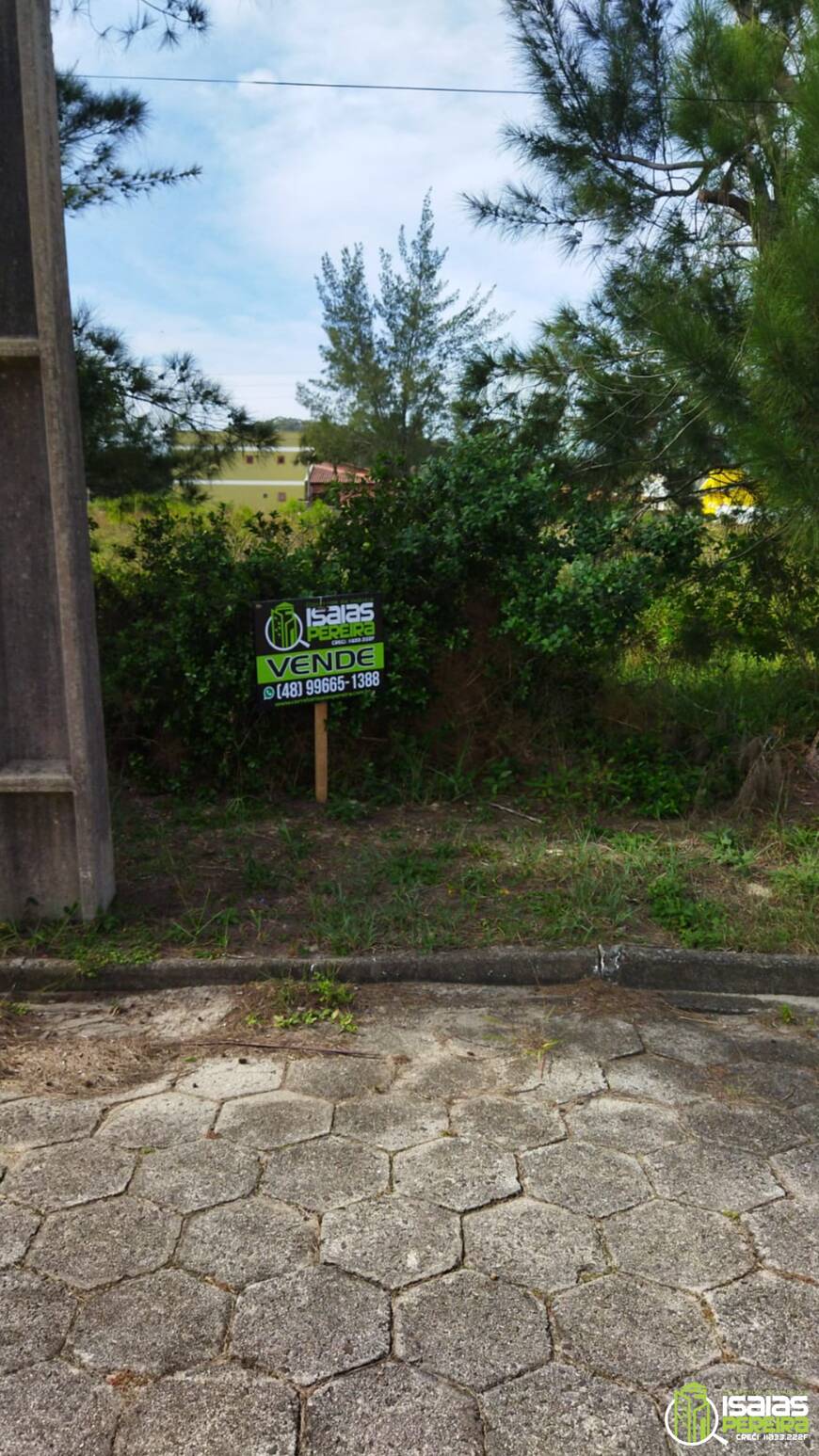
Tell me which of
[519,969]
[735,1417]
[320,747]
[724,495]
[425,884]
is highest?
[724,495]

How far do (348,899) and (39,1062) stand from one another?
139cm

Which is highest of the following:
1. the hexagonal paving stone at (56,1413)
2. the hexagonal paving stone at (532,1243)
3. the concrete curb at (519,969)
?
the concrete curb at (519,969)

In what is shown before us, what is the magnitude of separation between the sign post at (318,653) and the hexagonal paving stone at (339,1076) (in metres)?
2.21

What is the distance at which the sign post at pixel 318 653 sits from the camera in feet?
16.9

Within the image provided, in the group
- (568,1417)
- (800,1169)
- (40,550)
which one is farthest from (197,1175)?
(40,550)

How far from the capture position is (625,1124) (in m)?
2.99

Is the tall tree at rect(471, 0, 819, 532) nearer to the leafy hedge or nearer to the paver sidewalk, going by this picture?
the leafy hedge

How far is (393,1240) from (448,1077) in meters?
0.77

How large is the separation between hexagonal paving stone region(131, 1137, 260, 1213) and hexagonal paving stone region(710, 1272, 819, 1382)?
1.14 meters

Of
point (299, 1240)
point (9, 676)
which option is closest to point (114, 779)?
point (9, 676)

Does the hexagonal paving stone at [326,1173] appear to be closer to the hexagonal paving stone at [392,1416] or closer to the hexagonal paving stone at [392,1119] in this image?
the hexagonal paving stone at [392,1119]

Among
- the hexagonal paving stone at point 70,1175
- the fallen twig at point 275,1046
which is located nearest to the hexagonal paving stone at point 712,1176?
the fallen twig at point 275,1046

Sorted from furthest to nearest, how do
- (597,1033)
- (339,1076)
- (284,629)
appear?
1. (284,629)
2. (597,1033)
3. (339,1076)

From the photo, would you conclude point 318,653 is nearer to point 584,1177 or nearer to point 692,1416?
point 584,1177
